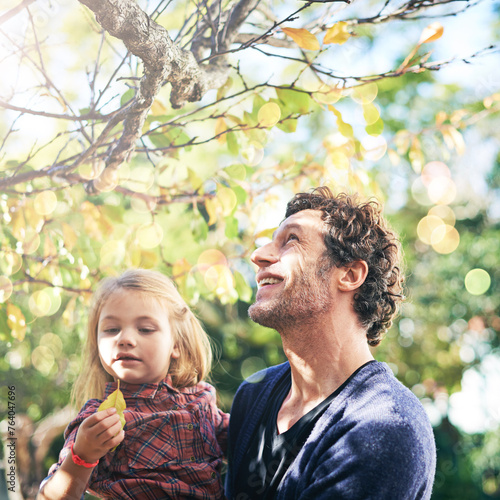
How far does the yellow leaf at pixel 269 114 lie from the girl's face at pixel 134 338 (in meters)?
0.63

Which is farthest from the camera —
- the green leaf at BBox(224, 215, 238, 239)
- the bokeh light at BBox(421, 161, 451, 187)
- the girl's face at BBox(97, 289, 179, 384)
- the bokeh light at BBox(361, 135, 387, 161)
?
the bokeh light at BBox(421, 161, 451, 187)

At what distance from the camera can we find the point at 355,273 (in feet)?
5.13

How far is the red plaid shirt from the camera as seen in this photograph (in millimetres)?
1335

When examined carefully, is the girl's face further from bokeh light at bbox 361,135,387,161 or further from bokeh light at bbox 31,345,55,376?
bokeh light at bbox 31,345,55,376

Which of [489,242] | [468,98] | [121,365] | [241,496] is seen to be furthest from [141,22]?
[468,98]

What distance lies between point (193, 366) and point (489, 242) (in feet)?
14.1

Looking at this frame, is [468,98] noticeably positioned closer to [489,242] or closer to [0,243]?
[489,242]

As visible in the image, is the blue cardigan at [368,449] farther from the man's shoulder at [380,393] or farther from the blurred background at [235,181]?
the blurred background at [235,181]

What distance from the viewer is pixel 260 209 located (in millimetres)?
2111

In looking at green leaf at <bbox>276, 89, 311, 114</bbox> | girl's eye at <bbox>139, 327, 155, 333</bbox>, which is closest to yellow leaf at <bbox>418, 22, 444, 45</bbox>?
green leaf at <bbox>276, 89, 311, 114</bbox>

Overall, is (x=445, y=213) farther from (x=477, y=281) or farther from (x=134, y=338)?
(x=134, y=338)

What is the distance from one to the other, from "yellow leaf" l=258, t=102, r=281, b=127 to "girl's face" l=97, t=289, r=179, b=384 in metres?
0.63

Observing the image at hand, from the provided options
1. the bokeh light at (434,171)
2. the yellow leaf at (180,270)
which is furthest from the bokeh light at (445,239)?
the yellow leaf at (180,270)

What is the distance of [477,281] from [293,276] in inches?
164
